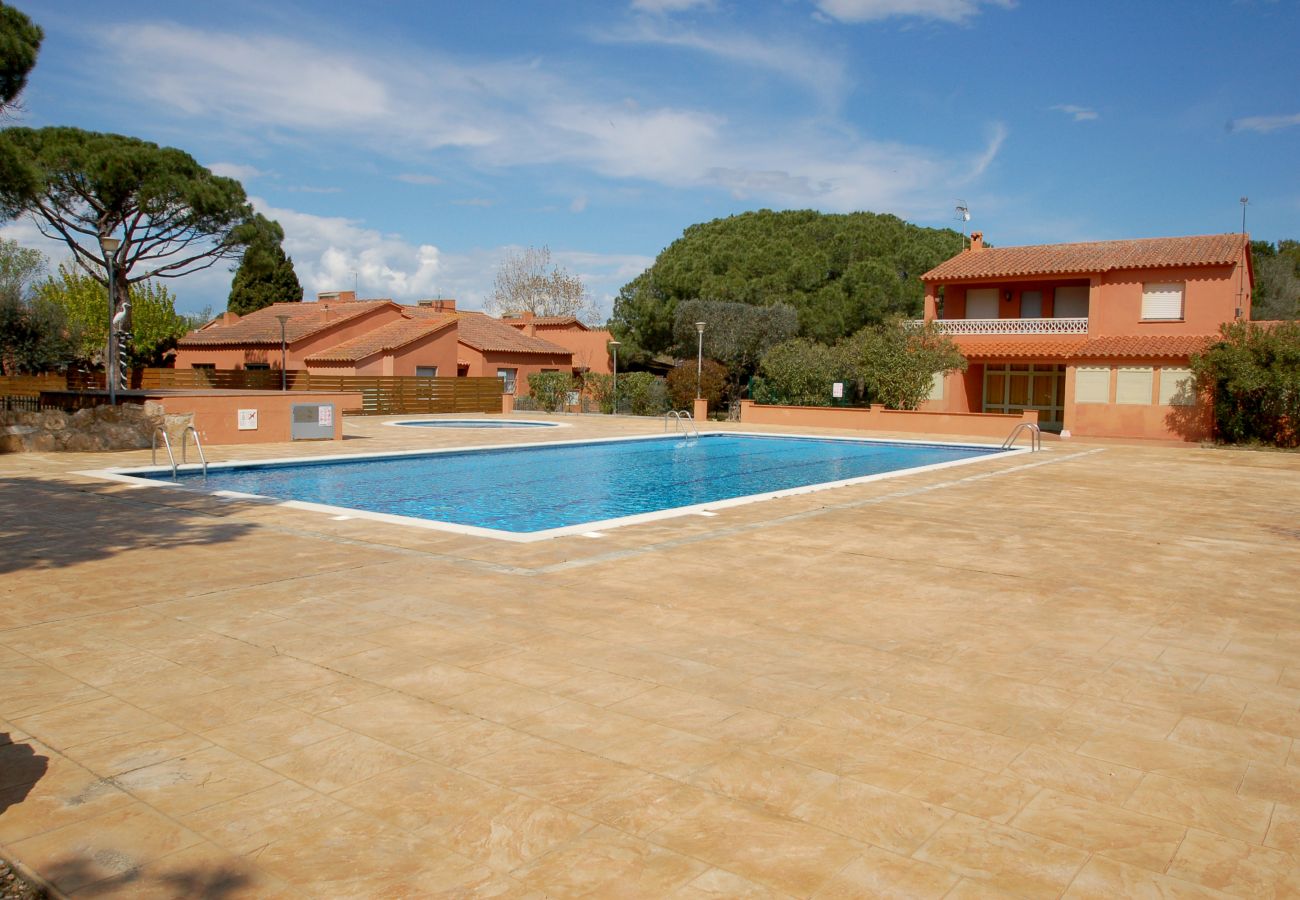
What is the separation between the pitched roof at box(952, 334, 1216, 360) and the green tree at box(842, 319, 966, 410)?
1.82 meters

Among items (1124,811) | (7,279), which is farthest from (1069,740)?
(7,279)

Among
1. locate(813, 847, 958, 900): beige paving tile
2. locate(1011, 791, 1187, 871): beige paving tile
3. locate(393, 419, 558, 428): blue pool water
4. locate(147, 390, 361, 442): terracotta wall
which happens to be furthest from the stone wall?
locate(1011, 791, 1187, 871): beige paving tile

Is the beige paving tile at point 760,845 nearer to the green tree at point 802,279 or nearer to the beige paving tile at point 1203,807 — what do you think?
the beige paving tile at point 1203,807

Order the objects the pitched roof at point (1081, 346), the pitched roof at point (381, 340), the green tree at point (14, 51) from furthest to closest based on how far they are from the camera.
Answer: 1. the pitched roof at point (381, 340)
2. the pitched roof at point (1081, 346)
3. the green tree at point (14, 51)

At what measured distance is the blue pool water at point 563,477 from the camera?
13414 millimetres

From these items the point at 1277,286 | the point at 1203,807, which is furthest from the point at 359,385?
the point at 1277,286

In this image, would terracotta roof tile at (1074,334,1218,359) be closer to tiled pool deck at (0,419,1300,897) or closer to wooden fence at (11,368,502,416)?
tiled pool deck at (0,419,1300,897)

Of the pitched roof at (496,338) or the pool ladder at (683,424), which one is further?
the pitched roof at (496,338)

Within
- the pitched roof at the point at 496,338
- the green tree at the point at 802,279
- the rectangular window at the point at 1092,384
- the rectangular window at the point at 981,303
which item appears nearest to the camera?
the rectangular window at the point at 1092,384

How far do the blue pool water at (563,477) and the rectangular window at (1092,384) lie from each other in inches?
274

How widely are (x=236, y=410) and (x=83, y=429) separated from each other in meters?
3.11

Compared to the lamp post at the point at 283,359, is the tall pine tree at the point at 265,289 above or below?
above

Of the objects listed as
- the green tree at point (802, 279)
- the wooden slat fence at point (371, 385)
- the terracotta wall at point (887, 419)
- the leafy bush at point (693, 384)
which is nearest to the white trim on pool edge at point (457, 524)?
the terracotta wall at point (887, 419)

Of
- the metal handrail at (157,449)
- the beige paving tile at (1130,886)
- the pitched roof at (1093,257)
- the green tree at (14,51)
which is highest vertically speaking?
the green tree at (14,51)
